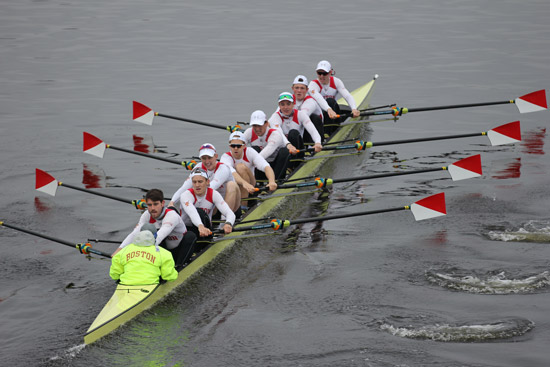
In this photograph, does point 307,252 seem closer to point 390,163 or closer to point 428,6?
point 390,163

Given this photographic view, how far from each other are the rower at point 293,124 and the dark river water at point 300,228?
1.48 m

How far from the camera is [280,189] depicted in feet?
52.2

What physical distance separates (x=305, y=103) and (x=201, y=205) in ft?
Answer: 21.3

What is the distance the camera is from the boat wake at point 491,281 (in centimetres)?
1192

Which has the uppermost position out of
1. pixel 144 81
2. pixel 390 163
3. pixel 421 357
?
pixel 144 81

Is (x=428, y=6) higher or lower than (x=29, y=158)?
higher

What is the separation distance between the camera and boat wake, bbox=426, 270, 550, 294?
39.1 feet

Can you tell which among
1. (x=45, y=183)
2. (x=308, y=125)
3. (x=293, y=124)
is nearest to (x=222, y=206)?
(x=45, y=183)

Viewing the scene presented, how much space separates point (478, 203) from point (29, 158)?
40.3 feet

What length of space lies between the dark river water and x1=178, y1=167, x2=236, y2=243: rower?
722mm

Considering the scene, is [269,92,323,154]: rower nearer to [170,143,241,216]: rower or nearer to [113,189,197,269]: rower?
[170,143,241,216]: rower

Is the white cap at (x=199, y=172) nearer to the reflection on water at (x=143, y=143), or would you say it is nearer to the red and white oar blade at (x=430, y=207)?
the red and white oar blade at (x=430, y=207)

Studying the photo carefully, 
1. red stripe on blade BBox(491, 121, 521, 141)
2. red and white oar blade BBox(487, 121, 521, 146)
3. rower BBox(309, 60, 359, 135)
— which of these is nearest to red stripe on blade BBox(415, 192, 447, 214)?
red and white oar blade BBox(487, 121, 521, 146)

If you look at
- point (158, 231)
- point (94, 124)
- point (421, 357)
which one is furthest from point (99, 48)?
point (421, 357)
